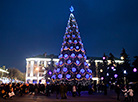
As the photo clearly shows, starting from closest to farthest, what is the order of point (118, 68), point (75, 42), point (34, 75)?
point (75, 42), point (118, 68), point (34, 75)

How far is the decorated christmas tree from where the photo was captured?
29.7 metres

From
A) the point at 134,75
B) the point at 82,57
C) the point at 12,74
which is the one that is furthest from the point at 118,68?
the point at 12,74

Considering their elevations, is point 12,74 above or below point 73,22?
below

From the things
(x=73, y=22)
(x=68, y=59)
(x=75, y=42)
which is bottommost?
(x=68, y=59)

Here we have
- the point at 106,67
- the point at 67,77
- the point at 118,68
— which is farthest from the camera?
the point at 106,67

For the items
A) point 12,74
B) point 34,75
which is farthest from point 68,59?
point 12,74

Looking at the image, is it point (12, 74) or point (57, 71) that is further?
point (12, 74)

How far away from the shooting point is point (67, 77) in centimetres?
2922

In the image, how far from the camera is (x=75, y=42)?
31312mm

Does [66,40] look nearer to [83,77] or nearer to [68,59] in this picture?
[68,59]

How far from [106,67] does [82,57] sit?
2876 cm

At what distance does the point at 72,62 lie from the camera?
3020 centimetres

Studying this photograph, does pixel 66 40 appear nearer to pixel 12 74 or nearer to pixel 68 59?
pixel 68 59

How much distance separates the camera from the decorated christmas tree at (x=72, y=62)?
2966cm
